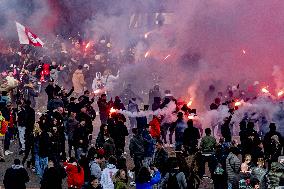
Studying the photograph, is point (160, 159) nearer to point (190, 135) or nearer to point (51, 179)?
point (190, 135)

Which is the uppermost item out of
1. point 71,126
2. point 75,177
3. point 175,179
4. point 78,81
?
point 78,81

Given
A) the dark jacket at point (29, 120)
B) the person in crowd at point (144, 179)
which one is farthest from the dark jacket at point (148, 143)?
the person in crowd at point (144, 179)

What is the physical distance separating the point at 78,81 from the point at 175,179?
51.8 ft

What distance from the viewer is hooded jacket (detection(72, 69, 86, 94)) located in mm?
28453

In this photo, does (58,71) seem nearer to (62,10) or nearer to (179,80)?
(179,80)

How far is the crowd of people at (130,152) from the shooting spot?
44.3ft

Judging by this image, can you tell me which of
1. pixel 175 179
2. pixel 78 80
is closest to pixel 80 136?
pixel 175 179

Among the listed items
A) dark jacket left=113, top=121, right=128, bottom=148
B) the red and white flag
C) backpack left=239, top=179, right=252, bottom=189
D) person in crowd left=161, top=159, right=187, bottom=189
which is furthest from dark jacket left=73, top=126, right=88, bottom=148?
the red and white flag

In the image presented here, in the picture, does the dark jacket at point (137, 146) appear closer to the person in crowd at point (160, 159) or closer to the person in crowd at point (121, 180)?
the person in crowd at point (160, 159)

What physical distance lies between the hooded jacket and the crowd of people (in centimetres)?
614

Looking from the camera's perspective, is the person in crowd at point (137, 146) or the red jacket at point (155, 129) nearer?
the person in crowd at point (137, 146)

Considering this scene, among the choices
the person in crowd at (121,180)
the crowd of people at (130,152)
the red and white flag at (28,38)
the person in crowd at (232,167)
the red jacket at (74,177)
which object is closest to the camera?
the person in crowd at (121,180)

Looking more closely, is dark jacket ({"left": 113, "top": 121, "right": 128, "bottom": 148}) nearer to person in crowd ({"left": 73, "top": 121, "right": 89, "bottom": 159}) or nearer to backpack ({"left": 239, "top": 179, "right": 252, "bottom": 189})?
person in crowd ({"left": 73, "top": 121, "right": 89, "bottom": 159})

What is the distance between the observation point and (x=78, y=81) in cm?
2852
